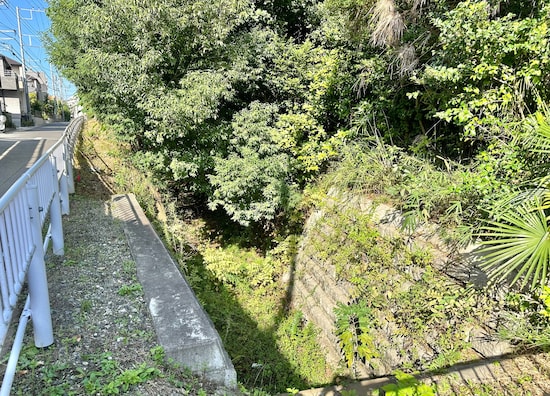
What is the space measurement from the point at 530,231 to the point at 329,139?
464 centimetres

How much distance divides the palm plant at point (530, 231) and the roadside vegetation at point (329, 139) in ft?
0.05

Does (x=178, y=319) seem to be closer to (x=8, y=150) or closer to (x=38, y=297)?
(x=38, y=297)

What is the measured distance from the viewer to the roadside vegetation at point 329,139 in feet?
10.7

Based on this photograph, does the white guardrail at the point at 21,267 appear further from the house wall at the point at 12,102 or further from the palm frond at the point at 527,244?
the house wall at the point at 12,102

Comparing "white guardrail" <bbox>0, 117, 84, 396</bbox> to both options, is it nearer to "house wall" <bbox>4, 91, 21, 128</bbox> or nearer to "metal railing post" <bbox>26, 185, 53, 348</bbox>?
"metal railing post" <bbox>26, 185, 53, 348</bbox>

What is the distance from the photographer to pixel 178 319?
2744 millimetres

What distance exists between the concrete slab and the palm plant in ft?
7.56

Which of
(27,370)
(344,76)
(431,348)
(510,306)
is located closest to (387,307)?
(431,348)

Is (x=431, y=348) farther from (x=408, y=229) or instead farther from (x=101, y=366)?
(x=101, y=366)

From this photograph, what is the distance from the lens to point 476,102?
3842mm

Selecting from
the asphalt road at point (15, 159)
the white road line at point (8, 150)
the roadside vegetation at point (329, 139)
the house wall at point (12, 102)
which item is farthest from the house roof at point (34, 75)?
the roadside vegetation at point (329, 139)

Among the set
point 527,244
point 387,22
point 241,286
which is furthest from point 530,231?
point 241,286

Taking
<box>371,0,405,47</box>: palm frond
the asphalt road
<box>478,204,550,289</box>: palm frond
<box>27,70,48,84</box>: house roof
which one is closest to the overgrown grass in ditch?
the asphalt road

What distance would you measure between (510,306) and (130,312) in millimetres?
3499
